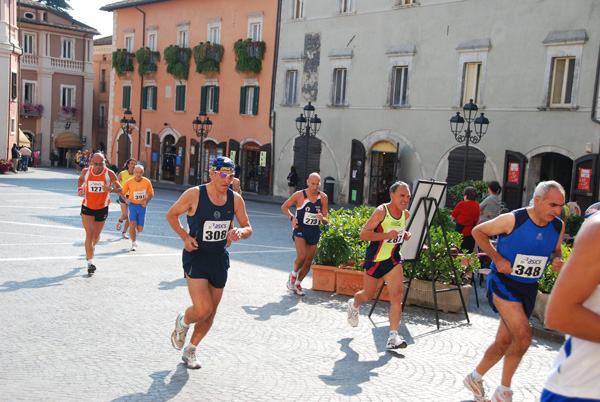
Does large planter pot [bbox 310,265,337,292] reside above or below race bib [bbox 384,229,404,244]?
below

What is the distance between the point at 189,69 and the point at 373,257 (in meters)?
32.6

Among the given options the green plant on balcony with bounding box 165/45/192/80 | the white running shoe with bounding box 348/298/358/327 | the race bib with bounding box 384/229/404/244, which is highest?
the green plant on balcony with bounding box 165/45/192/80

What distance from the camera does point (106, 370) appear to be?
5652 millimetres

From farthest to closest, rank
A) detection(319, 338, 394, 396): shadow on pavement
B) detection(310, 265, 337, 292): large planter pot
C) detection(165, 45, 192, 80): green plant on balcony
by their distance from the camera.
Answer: detection(165, 45, 192, 80): green plant on balcony
detection(310, 265, 337, 292): large planter pot
detection(319, 338, 394, 396): shadow on pavement

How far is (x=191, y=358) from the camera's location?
19.4 ft

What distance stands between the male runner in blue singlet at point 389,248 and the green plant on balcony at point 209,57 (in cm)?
2972

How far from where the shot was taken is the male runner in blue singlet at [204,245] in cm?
582

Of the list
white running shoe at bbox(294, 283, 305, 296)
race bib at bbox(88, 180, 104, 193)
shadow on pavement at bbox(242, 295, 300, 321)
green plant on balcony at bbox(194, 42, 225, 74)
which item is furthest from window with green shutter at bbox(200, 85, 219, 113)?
shadow on pavement at bbox(242, 295, 300, 321)

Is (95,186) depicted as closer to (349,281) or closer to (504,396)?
(349,281)

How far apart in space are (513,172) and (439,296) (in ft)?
46.4

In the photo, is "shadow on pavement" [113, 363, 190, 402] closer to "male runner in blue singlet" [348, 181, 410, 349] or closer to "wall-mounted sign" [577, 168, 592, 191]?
"male runner in blue singlet" [348, 181, 410, 349]

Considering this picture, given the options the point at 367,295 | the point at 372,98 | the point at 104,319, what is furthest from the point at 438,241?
the point at 372,98

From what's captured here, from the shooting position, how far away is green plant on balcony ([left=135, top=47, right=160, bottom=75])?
40.3 metres

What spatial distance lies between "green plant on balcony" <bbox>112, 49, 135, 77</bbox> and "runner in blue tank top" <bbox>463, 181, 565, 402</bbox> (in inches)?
1586
